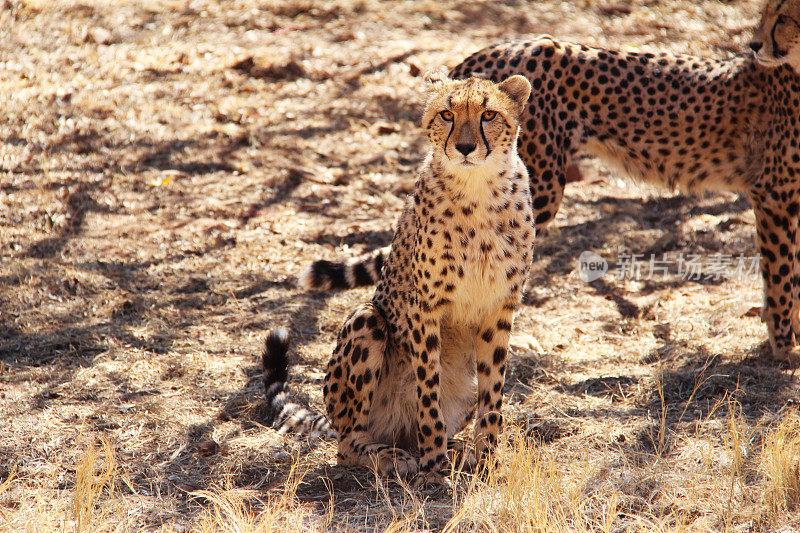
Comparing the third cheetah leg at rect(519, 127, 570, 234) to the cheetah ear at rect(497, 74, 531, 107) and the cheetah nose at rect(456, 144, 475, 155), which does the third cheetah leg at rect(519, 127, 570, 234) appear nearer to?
the cheetah ear at rect(497, 74, 531, 107)

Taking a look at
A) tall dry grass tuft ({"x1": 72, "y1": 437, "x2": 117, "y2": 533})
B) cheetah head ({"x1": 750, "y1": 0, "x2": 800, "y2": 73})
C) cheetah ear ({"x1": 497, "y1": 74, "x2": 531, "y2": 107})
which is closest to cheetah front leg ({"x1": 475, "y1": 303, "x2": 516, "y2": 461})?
cheetah ear ({"x1": 497, "y1": 74, "x2": 531, "y2": 107})

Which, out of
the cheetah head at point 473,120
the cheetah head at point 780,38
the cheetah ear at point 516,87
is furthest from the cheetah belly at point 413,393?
the cheetah head at point 780,38

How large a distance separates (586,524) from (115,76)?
5163 mm

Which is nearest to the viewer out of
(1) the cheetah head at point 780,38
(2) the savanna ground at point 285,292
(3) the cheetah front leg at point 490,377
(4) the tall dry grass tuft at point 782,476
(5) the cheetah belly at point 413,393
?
(4) the tall dry grass tuft at point 782,476

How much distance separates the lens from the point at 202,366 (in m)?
3.87

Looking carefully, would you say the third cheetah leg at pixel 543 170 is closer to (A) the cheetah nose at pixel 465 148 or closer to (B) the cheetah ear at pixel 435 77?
(B) the cheetah ear at pixel 435 77

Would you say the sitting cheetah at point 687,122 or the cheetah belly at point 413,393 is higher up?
the sitting cheetah at point 687,122

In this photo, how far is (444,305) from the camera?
9.81ft

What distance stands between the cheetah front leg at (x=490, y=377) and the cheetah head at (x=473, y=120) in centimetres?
61

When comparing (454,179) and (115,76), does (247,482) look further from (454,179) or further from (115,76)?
(115,76)

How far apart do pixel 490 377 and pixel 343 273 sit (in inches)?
27.5

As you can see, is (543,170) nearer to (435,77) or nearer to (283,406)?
(435,77)

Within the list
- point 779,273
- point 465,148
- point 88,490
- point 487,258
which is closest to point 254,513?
point 88,490

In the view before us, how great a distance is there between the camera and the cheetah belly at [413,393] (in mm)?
3182
